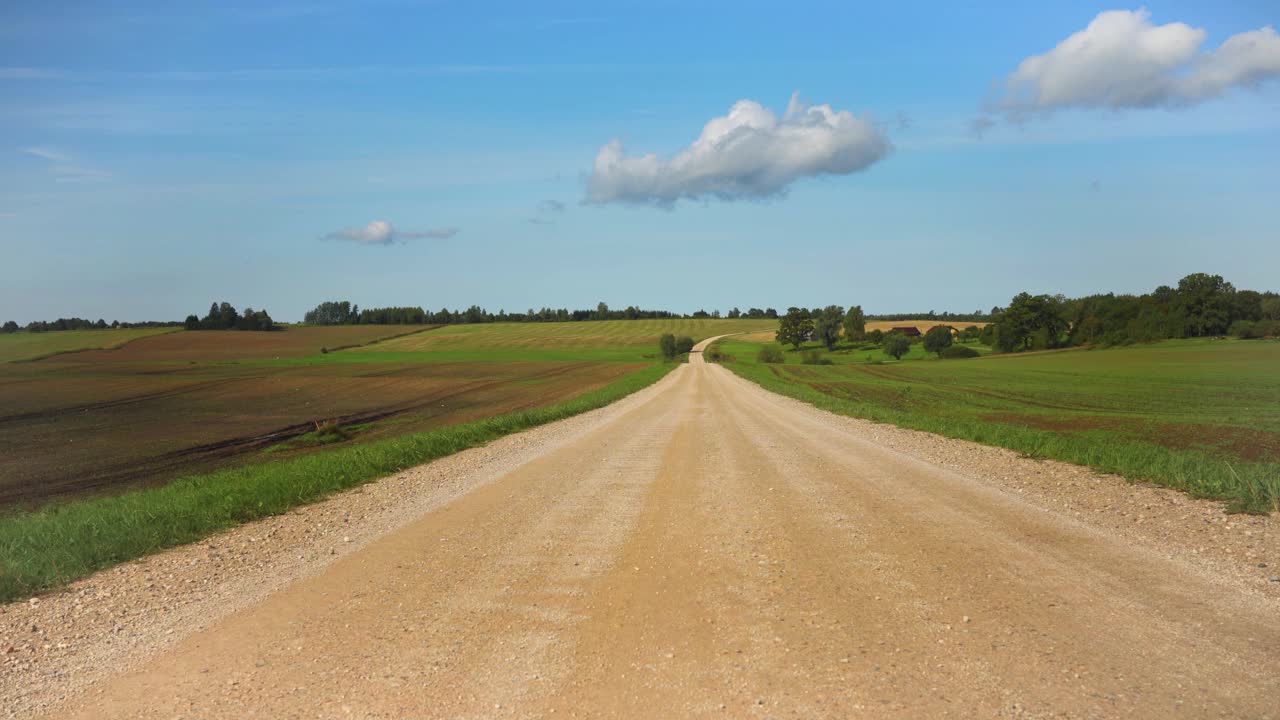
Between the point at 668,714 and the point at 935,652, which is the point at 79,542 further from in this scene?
the point at 935,652

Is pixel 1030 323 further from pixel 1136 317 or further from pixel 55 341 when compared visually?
pixel 55 341

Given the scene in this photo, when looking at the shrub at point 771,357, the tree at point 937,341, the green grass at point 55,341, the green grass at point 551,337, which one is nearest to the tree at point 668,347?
the green grass at point 551,337

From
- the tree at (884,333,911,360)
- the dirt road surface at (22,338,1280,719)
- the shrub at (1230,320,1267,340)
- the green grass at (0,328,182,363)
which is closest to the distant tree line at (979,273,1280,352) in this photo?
the shrub at (1230,320,1267,340)

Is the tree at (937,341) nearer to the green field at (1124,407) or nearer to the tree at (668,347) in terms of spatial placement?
the green field at (1124,407)

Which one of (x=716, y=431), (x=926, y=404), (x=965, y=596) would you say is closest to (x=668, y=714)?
(x=965, y=596)

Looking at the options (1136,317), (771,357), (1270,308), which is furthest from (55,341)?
(1270,308)

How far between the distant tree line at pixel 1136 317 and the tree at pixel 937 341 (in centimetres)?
685

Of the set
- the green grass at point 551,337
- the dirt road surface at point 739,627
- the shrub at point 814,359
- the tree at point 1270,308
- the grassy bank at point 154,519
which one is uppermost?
the tree at point 1270,308

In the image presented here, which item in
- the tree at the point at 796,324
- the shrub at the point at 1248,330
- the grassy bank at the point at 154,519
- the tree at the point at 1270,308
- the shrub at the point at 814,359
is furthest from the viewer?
the tree at the point at 796,324

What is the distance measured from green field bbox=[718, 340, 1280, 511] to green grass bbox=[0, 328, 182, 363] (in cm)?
7554

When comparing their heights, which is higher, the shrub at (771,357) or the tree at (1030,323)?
the tree at (1030,323)

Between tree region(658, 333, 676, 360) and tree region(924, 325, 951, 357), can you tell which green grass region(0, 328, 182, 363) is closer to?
tree region(658, 333, 676, 360)

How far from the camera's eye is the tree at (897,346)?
11056 centimetres

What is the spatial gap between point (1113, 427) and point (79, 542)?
28859mm
